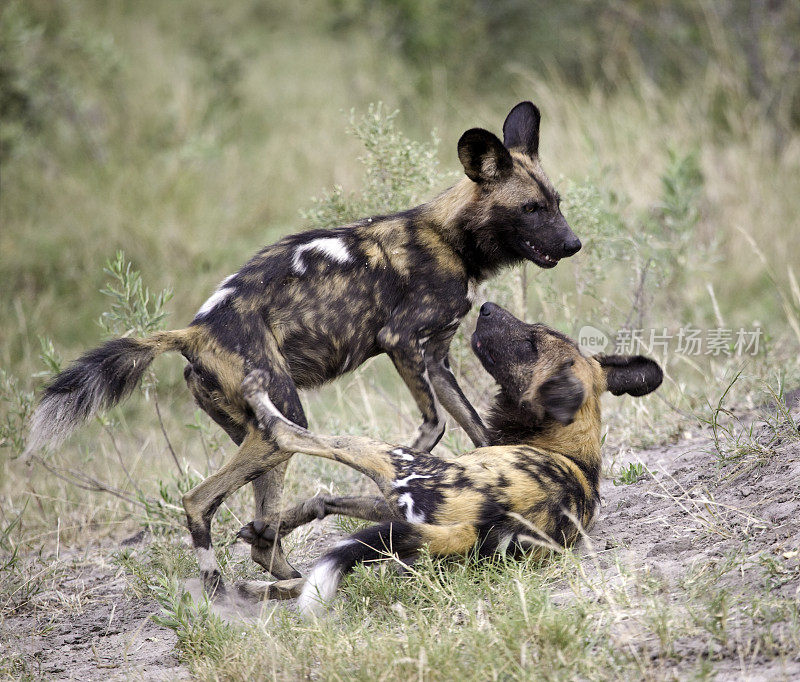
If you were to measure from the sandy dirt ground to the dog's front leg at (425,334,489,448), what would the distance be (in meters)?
0.68

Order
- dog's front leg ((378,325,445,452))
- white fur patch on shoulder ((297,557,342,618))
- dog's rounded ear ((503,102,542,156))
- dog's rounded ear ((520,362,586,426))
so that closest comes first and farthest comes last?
white fur patch on shoulder ((297,557,342,618)) < dog's rounded ear ((520,362,586,426)) < dog's front leg ((378,325,445,452)) < dog's rounded ear ((503,102,542,156))

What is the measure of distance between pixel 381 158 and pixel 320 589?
276 cm

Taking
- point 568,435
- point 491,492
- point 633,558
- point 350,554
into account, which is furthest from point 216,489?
point 633,558

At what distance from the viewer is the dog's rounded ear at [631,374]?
151 inches

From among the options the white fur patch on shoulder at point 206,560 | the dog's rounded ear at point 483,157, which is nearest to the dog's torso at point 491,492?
the white fur patch on shoulder at point 206,560

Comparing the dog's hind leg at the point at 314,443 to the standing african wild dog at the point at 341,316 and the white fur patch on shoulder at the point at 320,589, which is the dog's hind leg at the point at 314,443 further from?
the white fur patch on shoulder at the point at 320,589

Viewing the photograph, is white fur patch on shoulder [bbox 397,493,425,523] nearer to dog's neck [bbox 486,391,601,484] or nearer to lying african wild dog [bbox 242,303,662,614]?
lying african wild dog [bbox 242,303,662,614]

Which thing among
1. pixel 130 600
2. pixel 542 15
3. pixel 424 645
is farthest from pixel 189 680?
pixel 542 15

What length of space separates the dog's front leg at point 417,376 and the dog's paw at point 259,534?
2.27ft

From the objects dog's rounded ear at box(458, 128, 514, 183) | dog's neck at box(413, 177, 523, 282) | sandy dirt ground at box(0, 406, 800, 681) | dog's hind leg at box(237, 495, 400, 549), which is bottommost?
sandy dirt ground at box(0, 406, 800, 681)

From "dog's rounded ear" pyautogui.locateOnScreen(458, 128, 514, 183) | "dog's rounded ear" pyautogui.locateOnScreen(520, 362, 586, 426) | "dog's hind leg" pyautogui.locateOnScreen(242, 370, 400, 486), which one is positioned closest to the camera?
"dog's hind leg" pyautogui.locateOnScreen(242, 370, 400, 486)

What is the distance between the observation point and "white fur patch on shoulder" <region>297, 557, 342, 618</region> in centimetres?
296

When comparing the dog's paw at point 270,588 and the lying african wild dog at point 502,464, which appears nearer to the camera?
A: the lying african wild dog at point 502,464

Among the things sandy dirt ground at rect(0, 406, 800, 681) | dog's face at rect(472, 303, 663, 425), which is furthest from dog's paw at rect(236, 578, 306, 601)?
dog's face at rect(472, 303, 663, 425)
